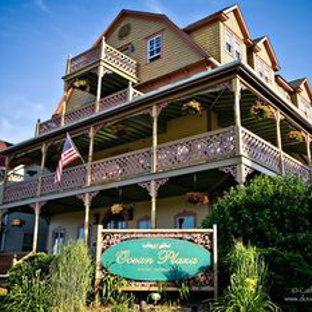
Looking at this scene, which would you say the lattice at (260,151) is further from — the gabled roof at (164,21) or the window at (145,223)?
the window at (145,223)

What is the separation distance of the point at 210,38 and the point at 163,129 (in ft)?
17.2

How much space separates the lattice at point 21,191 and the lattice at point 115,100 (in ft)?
18.2

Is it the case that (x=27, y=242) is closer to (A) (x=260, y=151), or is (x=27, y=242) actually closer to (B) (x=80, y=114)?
(B) (x=80, y=114)

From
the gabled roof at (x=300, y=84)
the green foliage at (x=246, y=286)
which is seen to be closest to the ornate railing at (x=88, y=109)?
the green foliage at (x=246, y=286)

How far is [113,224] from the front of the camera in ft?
62.2

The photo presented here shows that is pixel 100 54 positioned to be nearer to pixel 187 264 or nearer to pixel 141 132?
pixel 141 132

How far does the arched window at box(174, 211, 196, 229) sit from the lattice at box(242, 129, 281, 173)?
3.99 meters

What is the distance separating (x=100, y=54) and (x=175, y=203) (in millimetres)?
8578

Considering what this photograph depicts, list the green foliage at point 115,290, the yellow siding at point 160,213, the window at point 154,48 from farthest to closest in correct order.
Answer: the window at point 154,48, the yellow siding at point 160,213, the green foliage at point 115,290

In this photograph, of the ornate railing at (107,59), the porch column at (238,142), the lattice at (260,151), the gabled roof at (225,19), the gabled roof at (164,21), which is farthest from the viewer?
the ornate railing at (107,59)

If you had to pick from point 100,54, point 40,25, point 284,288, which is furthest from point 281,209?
point 100,54

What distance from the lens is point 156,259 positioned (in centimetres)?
796

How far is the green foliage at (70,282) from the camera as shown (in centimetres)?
684

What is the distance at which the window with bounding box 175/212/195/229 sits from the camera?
15.3 meters
